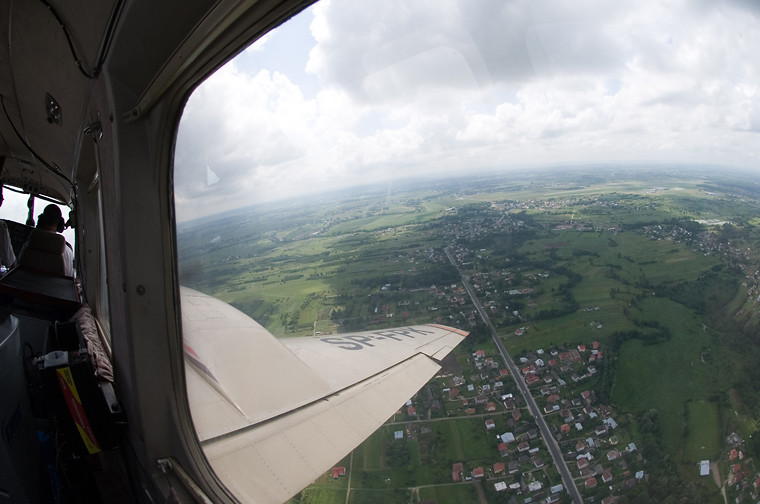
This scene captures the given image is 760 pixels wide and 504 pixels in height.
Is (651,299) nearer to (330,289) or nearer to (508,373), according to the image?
(508,373)

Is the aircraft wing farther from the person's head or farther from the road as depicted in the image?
the person's head

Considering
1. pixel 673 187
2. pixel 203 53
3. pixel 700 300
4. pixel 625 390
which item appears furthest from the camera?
pixel 673 187

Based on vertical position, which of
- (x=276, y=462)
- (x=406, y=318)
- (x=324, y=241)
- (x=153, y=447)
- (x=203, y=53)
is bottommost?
(x=276, y=462)

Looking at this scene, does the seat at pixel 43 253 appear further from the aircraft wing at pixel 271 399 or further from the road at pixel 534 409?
the road at pixel 534 409

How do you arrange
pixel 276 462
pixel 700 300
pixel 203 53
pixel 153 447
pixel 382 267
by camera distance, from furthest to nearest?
pixel 382 267, pixel 276 462, pixel 153 447, pixel 700 300, pixel 203 53

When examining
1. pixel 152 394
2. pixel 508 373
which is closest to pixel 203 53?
pixel 152 394

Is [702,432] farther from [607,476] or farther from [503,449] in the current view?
[503,449]

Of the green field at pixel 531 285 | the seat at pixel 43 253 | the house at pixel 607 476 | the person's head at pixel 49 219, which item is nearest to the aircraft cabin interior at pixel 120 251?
the green field at pixel 531 285
